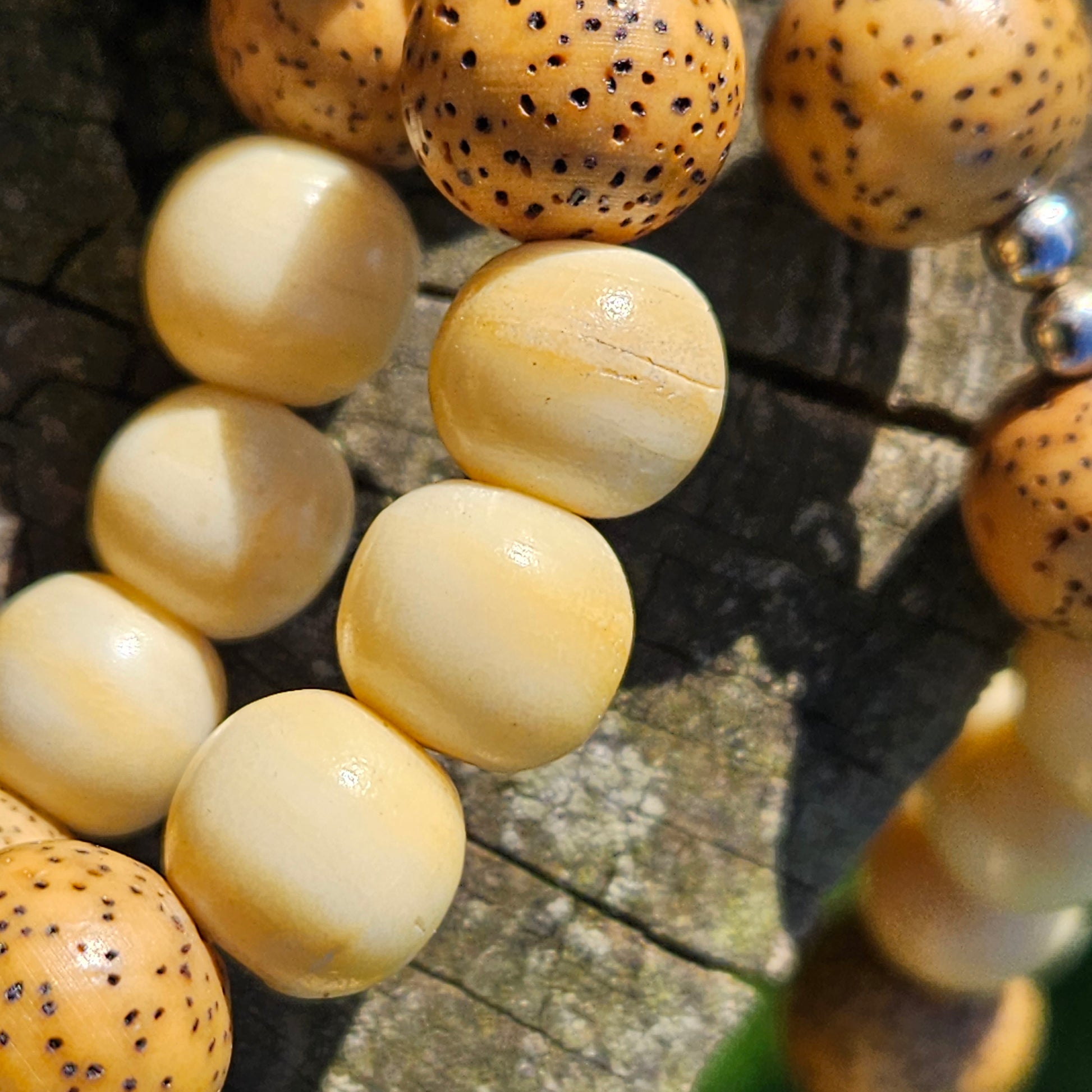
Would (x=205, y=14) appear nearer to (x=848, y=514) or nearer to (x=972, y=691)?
(x=848, y=514)

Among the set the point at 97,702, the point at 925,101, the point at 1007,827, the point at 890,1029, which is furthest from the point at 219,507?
the point at 890,1029

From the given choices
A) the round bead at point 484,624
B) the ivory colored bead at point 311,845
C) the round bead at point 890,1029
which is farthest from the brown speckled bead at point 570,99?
the round bead at point 890,1029

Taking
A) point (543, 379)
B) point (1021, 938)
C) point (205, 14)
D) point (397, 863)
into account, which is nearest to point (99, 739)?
point (397, 863)

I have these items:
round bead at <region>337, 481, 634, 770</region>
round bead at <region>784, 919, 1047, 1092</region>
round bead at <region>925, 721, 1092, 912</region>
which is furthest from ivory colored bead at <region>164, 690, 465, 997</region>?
round bead at <region>784, 919, 1047, 1092</region>

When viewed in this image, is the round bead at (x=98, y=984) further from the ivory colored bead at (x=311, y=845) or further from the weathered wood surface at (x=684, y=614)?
the weathered wood surface at (x=684, y=614)

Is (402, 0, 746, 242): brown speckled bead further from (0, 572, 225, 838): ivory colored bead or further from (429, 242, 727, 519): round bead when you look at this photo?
(0, 572, 225, 838): ivory colored bead
